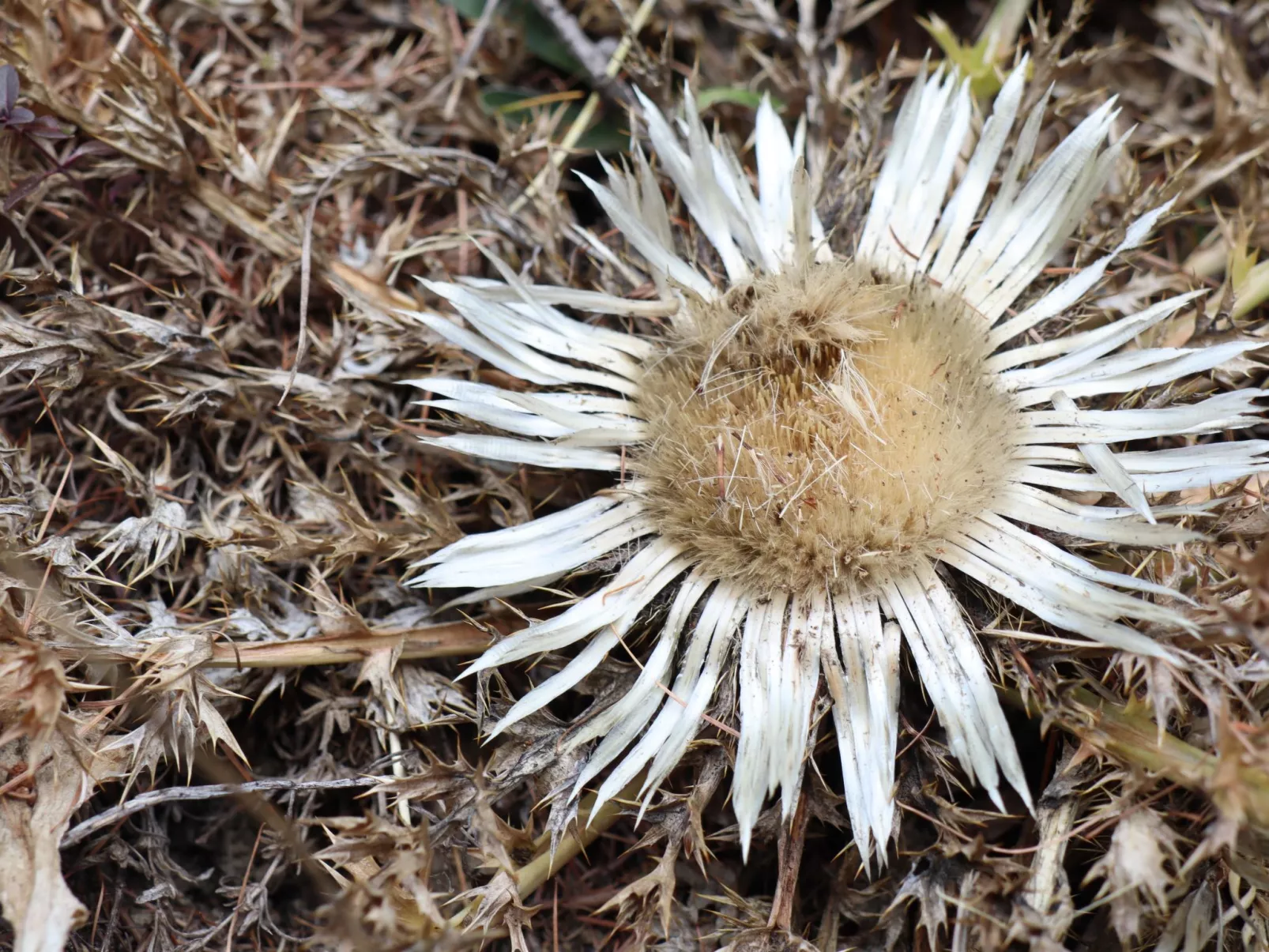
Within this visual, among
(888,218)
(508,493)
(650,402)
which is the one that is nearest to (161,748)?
(508,493)

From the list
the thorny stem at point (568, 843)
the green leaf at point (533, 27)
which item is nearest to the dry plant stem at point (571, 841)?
the thorny stem at point (568, 843)

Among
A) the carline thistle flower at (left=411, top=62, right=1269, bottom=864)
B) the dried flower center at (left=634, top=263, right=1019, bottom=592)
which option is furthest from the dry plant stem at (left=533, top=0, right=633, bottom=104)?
the dried flower center at (left=634, top=263, right=1019, bottom=592)

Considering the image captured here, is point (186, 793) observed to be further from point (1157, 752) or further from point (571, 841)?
point (1157, 752)

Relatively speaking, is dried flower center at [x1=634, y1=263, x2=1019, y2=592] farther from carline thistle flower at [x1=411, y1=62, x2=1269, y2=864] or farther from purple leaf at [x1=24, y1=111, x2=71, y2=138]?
purple leaf at [x1=24, y1=111, x2=71, y2=138]

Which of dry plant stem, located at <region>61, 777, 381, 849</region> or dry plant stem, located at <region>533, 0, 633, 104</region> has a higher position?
dry plant stem, located at <region>533, 0, 633, 104</region>

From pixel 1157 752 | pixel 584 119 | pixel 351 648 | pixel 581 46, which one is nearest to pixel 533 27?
pixel 581 46
